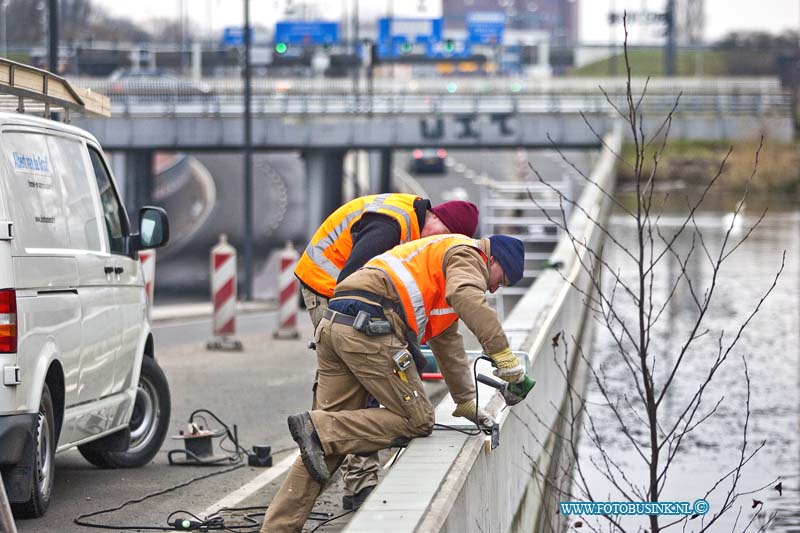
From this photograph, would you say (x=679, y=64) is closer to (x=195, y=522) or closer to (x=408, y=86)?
(x=408, y=86)

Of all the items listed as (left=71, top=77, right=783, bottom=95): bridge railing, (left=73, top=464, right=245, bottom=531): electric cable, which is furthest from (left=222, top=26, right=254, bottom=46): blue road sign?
(left=73, top=464, right=245, bottom=531): electric cable

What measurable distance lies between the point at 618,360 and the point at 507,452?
12.3 m

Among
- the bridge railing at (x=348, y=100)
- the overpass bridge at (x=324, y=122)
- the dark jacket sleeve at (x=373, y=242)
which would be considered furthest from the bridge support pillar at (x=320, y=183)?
the dark jacket sleeve at (x=373, y=242)

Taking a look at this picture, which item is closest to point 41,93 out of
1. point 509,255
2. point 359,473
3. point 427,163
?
point 359,473

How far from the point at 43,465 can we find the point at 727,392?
1110 cm

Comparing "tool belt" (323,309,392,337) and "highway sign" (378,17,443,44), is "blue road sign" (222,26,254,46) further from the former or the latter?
"tool belt" (323,309,392,337)

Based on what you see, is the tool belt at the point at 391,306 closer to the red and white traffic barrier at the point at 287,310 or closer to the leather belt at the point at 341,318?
the leather belt at the point at 341,318

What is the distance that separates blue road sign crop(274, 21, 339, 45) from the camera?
2687 inches

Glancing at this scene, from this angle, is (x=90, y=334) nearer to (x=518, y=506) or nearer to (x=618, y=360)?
(x=518, y=506)

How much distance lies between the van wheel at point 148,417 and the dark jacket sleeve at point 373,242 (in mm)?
2577

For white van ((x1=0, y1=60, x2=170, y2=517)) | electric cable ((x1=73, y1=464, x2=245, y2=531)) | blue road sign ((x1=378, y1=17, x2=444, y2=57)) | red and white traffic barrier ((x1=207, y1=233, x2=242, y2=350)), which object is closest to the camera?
white van ((x1=0, y1=60, x2=170, y2=517))

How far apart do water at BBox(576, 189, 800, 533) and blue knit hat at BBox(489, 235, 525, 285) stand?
1.71m

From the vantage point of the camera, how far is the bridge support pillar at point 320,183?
46.0m

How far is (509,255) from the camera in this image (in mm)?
6562
